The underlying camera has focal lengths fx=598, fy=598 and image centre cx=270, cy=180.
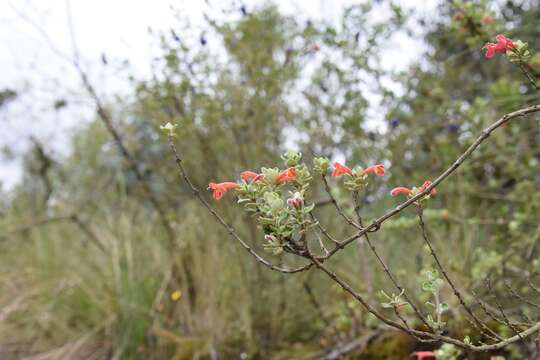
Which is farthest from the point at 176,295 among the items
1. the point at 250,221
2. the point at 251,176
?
the point at 251,176

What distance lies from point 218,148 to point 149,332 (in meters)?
1.26

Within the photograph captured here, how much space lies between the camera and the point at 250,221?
3697 millimetres

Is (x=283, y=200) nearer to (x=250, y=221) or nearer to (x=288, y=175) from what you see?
(x=288, y=175)

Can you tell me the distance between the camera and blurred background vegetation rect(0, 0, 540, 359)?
129 inches

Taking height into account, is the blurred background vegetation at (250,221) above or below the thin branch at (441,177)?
above

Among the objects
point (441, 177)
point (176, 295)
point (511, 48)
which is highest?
point (176, 295)

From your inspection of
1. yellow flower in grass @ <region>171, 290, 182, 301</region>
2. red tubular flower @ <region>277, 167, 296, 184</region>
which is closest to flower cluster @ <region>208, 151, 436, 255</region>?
red tubular flower @ <region>277, 167, 296, 184</region>

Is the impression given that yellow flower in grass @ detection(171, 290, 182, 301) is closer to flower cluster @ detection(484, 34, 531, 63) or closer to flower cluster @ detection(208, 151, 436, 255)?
flower cluster @ detection(208, 151, 436, 255)

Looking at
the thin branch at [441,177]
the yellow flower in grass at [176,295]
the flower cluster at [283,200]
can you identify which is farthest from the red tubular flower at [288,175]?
the yellow flower in grass at [176,295]

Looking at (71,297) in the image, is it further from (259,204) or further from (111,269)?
(259,204)

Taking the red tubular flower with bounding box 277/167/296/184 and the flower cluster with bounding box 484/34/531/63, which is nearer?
the red tubular flower with bounding box 277/167/296/184

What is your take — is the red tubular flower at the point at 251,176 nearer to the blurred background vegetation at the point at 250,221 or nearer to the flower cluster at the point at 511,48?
the flower cluster at the point at 511,48

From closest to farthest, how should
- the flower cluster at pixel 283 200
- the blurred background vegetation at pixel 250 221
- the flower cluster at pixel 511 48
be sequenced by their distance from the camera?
the flower cluster at pixel 283 200, the flower cluster at pixel 511 48, the blurred background vegetation at pixel 250 221

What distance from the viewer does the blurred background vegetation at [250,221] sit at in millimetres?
3287
